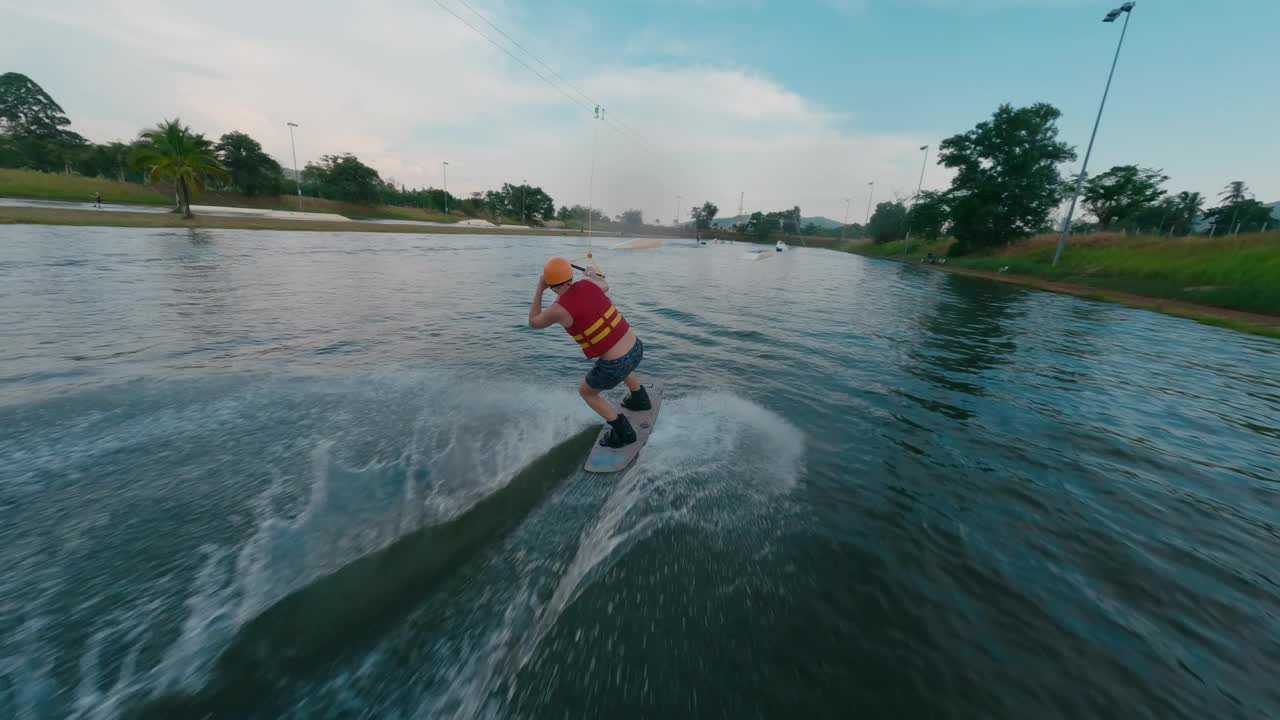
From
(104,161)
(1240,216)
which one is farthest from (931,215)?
(104,161)

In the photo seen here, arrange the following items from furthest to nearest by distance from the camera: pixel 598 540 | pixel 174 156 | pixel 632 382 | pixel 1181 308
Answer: pixel 174 156 → pixel 1181 308 → pixel 632 382 → pixel 598 540

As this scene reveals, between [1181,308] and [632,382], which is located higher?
[1181,308]

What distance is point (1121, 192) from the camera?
48062mm

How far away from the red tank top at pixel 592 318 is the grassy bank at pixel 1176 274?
27.2 metres

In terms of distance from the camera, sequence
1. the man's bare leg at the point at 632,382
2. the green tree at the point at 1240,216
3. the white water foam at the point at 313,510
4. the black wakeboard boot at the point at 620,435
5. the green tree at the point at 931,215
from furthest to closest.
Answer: the green tree at the point at 1240,216
the green tree at the point at 931,215
the man's bare leg at the point at 632,382
the black wakeboard boot at the point at 620,435
the white water foam at the point at 313,510

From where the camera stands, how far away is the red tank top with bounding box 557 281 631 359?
17.3ft

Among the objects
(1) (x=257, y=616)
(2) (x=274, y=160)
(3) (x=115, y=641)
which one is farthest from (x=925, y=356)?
(2) (x=274, y=160)

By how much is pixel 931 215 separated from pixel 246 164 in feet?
346

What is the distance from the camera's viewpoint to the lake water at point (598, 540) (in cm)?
280

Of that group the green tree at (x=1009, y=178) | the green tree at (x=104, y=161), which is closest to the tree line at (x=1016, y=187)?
the green tree at (x=1009, y=178)

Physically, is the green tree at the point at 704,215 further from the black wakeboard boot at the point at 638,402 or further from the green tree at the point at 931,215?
the black wakeboard boot at the point at 638,402

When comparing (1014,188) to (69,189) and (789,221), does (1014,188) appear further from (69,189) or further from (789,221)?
(69,189)

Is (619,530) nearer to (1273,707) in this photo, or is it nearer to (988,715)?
(988,715)

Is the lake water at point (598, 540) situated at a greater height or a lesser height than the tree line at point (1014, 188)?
lesser
